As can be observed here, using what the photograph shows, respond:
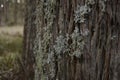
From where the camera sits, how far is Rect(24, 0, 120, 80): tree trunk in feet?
5.40

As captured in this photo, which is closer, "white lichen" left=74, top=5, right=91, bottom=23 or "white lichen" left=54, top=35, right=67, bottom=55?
"white lichen" left=74, top=5, right=91, bottom=23

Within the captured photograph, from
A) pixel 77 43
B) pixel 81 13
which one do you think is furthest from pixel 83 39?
pixel 81 13

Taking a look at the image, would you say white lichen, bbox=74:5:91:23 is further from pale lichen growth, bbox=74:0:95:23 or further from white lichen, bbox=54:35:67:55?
white lichen, bbox=54:35:67:55

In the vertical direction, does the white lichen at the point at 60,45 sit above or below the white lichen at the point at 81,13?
below

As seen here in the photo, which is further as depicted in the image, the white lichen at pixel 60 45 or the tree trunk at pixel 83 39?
the white lichen at pixel 60 45

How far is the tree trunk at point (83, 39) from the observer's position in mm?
1645

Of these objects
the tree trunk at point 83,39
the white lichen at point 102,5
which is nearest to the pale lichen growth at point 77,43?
the tree trunk at point 83,39

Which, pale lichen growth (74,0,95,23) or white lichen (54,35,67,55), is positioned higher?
pale lichen growth (74,0,95,23)

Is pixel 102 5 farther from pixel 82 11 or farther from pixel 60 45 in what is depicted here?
pixel 60 45

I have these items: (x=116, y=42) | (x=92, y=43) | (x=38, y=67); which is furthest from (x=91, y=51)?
(x=38, y=67)

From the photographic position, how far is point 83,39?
5.58 feet

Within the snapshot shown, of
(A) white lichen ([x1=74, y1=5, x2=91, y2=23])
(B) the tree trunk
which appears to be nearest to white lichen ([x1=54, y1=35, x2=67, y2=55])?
(B) the tree trunk

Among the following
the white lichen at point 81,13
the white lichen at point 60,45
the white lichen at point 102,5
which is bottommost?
the white lichen at point 60,45

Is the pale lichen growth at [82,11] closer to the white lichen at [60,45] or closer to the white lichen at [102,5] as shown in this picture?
the white lichen at [102,5]
